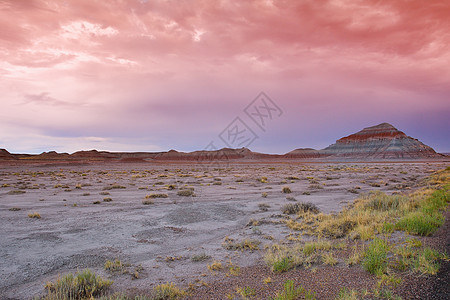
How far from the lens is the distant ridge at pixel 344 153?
133m

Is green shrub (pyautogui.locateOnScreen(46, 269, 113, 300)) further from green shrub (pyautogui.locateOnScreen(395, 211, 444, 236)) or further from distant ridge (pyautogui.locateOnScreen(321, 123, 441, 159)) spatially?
distant ridge (pyautogui.locateOnScreen(321, 123, 441, 159))

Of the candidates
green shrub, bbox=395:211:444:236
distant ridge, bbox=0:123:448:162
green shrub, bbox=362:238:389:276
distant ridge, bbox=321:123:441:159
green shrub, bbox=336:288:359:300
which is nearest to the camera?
green shrub, bbox=336:288:359:300

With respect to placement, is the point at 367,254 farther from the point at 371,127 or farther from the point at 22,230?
the point at 371,127

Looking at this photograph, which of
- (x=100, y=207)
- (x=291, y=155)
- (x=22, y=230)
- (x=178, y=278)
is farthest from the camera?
(x=291, y=155)

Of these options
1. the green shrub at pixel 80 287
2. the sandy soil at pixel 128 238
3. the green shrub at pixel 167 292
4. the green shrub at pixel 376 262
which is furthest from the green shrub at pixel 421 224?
the green shrub at pixel 80 287

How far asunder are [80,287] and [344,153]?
170789mm

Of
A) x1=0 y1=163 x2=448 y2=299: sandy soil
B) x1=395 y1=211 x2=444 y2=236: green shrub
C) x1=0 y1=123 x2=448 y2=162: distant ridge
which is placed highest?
x1=0 y1=123 x2=448 y2=162: distant ridge

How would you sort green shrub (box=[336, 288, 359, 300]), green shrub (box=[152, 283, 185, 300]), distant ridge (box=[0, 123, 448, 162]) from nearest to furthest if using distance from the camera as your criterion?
green shrub (box=[336, 288, 359, 300]) → green shrub (box=[152, 283, 185, 300]) → distant ridge (box=[0, 123, 448, 162])

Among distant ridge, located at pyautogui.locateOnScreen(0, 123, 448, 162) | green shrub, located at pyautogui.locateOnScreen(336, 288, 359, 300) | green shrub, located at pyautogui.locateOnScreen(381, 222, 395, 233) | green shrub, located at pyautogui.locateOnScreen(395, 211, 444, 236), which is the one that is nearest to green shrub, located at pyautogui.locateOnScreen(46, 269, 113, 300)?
green shrub, located at pyautogui.locateOnScreen(336, 288, 359, 300)

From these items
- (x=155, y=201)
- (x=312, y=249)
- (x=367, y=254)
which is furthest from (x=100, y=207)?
(x=367, y=254)

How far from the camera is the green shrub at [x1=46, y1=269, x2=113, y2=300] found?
4.95 metres

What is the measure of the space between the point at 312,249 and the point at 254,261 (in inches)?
58.1

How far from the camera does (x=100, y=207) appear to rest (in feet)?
46.8

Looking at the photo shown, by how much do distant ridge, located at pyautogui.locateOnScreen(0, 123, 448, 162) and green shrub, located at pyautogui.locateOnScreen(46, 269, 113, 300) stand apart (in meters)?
126
